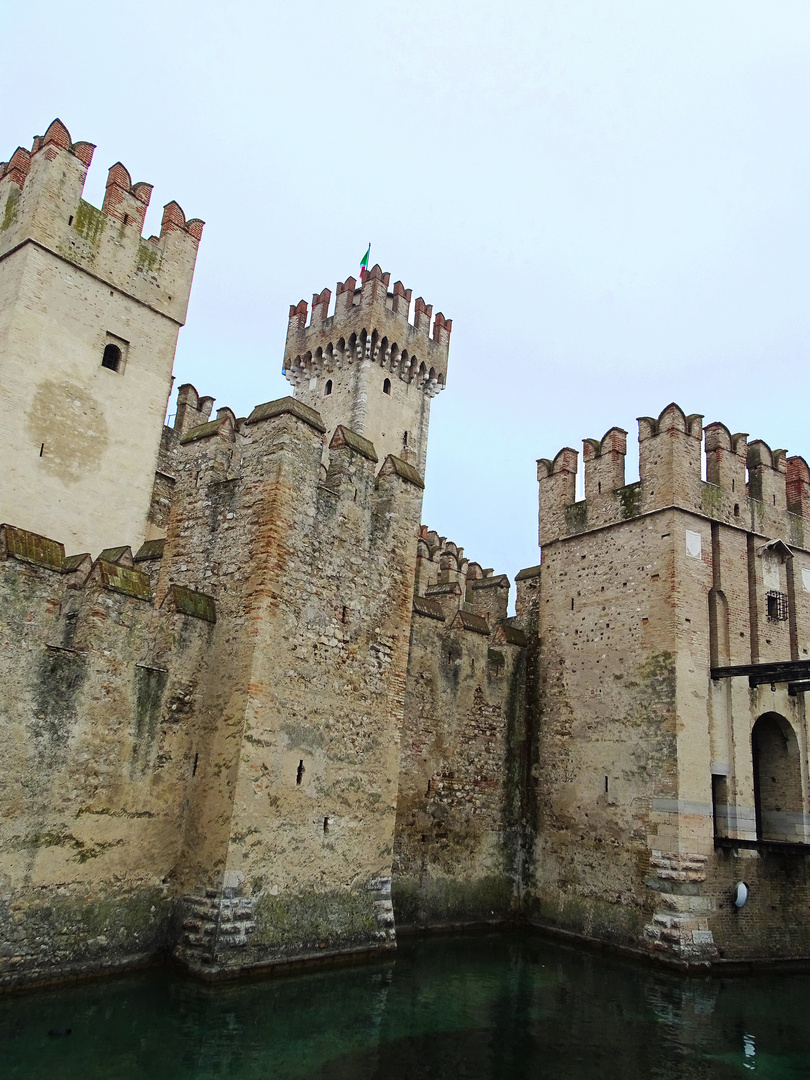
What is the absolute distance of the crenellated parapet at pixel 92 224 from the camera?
580 inches

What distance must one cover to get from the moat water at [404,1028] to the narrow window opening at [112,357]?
10768mm

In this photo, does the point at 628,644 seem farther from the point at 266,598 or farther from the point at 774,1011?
the point at 266,598

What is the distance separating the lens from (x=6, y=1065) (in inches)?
260

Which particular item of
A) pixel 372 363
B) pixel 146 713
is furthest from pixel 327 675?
pixel 372 363

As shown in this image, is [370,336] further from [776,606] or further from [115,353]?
[776,606]

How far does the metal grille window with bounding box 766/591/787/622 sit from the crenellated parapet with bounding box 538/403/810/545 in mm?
1284

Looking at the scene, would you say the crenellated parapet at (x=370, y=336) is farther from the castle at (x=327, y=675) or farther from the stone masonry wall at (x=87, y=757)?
the stone masonry wall at (x=87, y=757)

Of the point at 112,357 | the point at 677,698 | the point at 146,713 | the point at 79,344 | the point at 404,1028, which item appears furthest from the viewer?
the point at 112,357

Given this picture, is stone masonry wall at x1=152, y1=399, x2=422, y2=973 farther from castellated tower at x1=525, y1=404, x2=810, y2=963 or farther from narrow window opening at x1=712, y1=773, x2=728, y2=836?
narrow window opening at x1=712, y1=773, x2=728, y2=836

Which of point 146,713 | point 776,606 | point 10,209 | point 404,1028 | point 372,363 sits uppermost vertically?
point 372,363

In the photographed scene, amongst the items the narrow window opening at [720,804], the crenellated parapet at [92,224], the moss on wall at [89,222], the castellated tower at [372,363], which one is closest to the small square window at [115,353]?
the crenellated parapet at [92,224]

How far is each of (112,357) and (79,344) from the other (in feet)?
2.65

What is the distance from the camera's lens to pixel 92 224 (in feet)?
50.6

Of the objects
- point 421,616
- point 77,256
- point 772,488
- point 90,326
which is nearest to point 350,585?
point 421,616
